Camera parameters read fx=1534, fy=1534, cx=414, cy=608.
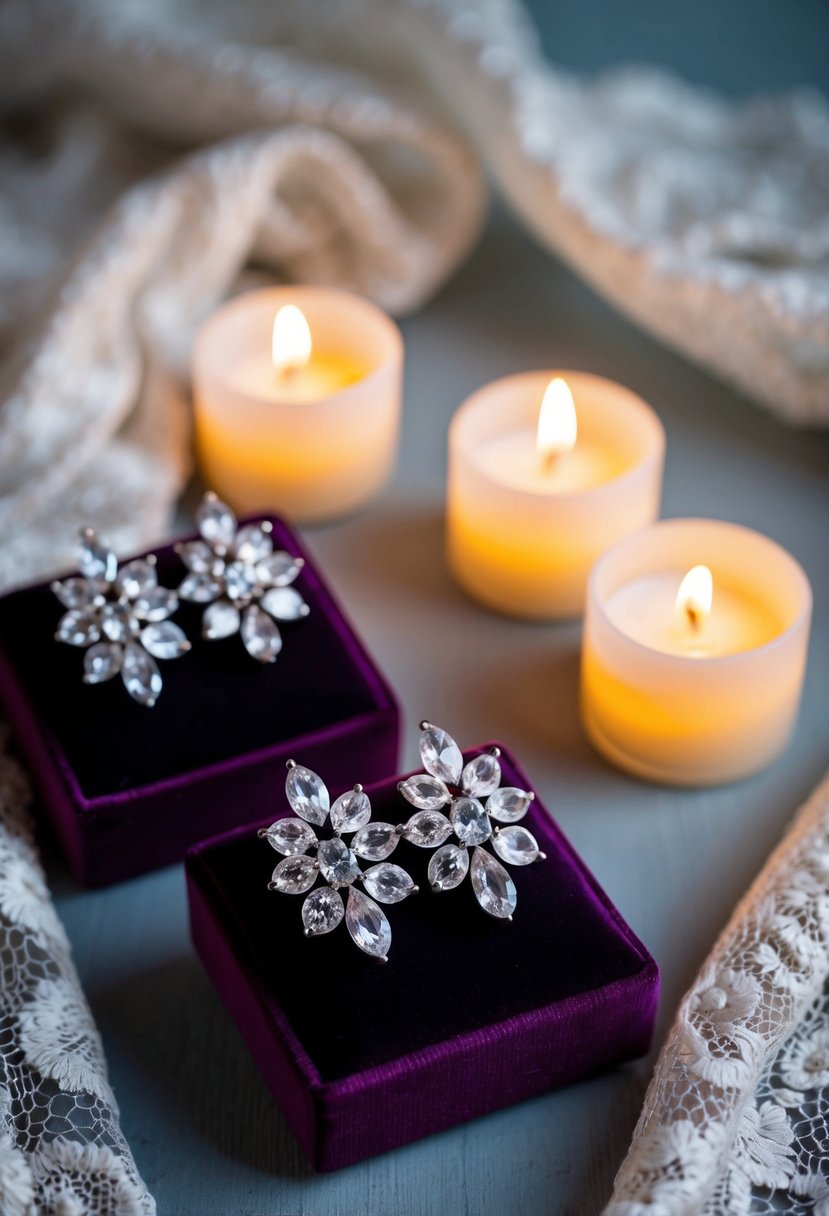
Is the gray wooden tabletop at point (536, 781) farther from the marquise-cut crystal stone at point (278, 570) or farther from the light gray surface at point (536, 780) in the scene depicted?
the marquise-cut crystal stone at point (278, 570)

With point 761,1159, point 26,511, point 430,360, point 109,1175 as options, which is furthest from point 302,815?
point 430,360

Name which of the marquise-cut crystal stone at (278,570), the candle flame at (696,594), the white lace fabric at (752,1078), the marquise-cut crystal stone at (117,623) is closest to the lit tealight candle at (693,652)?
the candle flame at (696,594)

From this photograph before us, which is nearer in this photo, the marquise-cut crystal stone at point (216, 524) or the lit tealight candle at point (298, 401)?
the marquise-cut crystal stone at point (216, 524)

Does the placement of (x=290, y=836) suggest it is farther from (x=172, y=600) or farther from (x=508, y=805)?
(x=172, y=600)

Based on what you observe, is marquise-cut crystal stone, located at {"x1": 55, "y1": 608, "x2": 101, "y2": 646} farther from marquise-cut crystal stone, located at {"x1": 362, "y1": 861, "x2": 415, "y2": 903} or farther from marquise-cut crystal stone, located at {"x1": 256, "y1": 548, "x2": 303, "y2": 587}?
marquise-cut crystal stone, located at {"x1": 362, "y1": 861, "x2": 415, "y2": 903}

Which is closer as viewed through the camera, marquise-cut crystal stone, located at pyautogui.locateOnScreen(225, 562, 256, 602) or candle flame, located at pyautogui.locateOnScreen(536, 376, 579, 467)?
marquise-cut crystal stone, located at pyautogui.locateOnScreen(225, 562, 256, 602)

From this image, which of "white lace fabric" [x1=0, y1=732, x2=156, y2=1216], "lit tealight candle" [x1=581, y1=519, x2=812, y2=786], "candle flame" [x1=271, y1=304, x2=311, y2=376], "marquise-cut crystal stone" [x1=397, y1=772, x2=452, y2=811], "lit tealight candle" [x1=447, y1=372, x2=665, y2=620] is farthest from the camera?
"candle flame" [x1=271, y1=304, x2=311, y2=376]

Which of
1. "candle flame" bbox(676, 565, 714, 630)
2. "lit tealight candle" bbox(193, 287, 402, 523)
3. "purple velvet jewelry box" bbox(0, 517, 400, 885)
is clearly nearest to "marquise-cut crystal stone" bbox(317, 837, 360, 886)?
"purple velvet jewelry box" bbox(0, 517, 400, 885)

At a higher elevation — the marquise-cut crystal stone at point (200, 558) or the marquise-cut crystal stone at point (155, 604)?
the marquise-cut crystal stone at point (200, 558)
